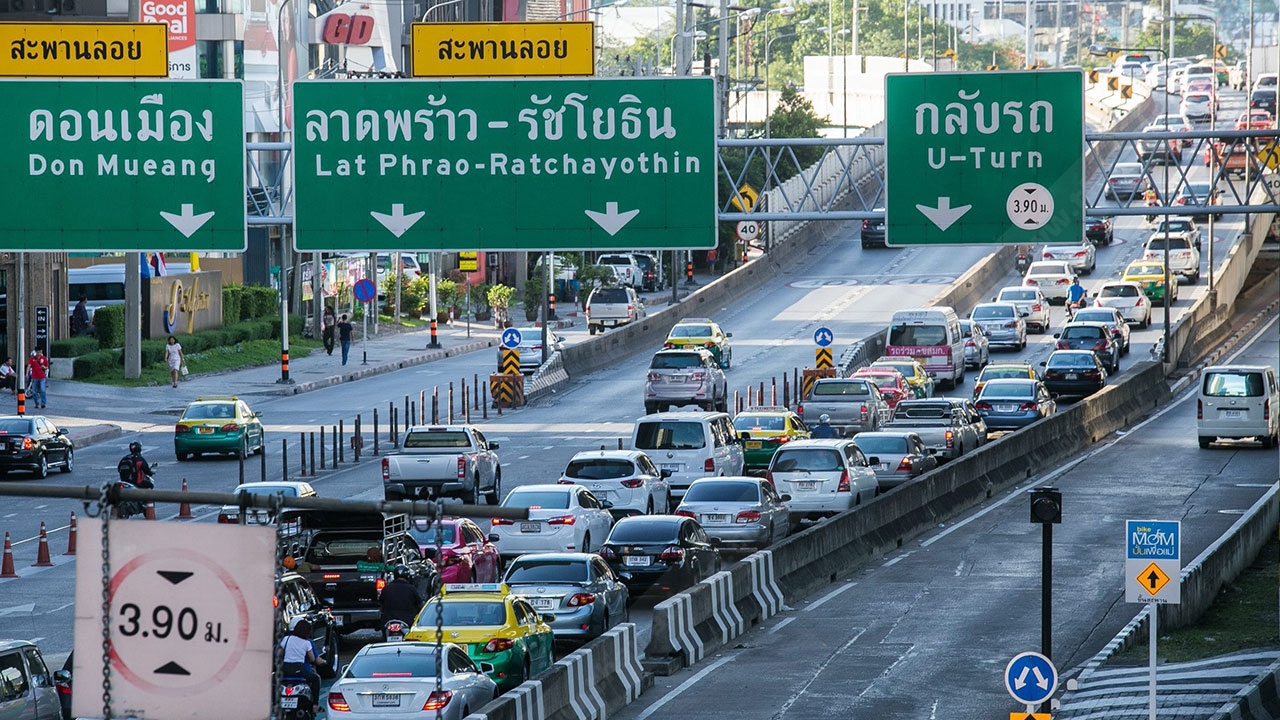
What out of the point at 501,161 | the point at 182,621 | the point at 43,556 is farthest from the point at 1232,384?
the point at 182,621

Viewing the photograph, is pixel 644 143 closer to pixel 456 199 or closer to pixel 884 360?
pixel 456 199

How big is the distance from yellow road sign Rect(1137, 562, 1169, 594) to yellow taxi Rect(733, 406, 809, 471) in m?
19.6

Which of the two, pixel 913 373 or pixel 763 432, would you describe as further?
pixel 913 373

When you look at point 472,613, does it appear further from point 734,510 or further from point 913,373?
point 913,373

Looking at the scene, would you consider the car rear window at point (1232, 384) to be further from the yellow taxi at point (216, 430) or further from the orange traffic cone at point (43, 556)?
the orange traffic cone at point (43, 556)

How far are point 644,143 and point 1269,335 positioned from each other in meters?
55.1

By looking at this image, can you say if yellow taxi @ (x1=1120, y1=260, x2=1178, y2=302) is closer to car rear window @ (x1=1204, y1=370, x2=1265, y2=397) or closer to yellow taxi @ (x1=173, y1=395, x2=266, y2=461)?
car rear window @ (x1=1204, y1=370, x2=1265, y2=397)

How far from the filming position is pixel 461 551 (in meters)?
26.7

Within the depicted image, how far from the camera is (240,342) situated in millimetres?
67500

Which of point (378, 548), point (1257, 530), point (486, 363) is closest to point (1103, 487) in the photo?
point (1257, 530)

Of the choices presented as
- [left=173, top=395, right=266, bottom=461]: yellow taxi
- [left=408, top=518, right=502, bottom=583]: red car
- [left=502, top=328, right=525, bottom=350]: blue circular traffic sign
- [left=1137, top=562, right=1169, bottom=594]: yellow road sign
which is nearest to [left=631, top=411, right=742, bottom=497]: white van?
[left=408, top=518, right=502, bottom=583]: red car

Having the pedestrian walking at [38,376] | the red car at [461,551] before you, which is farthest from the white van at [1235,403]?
the pedestrian walking at [38,376]

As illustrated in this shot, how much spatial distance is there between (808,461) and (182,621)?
2545cm

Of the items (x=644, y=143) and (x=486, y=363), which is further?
(x=486, y=363)
